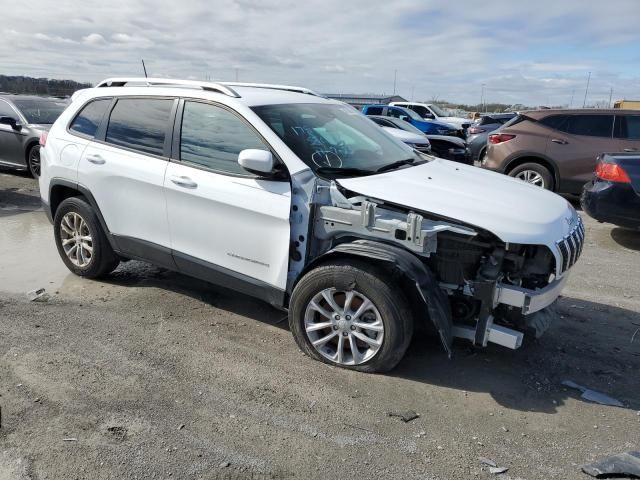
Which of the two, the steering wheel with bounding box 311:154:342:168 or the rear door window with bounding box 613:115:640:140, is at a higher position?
the rear door window with bounding box 613:115:640:140

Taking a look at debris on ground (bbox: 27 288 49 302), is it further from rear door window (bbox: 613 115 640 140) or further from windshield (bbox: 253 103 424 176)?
rear door window (bbox: 613 115 640 140)

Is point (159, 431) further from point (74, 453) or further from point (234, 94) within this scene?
point (234, 94)

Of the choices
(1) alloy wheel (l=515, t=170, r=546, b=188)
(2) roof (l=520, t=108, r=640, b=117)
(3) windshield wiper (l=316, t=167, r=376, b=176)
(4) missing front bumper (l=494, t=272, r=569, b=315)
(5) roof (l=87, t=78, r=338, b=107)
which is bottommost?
(4) missing front bumper (l=494, t=272, r=569, b=315)

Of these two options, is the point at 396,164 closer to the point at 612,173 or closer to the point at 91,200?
the point at 91,200

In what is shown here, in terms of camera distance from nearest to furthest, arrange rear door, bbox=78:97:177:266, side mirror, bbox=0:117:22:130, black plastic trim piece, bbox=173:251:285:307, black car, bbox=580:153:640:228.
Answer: black plastic trim piece, bbox=173:251:285:307, rear door, bbox=78:97:177:266, black car, bbox=580:153:640:228, side mirror, bbox=0:117:22:130

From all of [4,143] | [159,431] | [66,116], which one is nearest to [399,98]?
[4,143]

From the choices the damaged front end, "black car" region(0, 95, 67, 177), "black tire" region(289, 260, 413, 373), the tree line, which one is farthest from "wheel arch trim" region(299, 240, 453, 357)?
the tree line

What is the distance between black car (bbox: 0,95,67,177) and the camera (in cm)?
1048

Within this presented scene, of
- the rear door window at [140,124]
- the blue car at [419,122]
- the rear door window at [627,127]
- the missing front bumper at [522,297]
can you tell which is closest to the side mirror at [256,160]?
the rear door window at [140,124]

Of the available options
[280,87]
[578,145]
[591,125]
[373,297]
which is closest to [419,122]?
[591,125]

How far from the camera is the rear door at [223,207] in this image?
3.85 metres

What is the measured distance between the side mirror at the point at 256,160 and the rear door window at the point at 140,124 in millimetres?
1053

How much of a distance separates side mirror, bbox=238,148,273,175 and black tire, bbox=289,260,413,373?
2.53 feet

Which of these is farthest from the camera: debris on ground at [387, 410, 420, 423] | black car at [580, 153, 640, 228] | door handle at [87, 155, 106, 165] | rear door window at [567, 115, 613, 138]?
rear door window at [567, 115, 613, 138]
